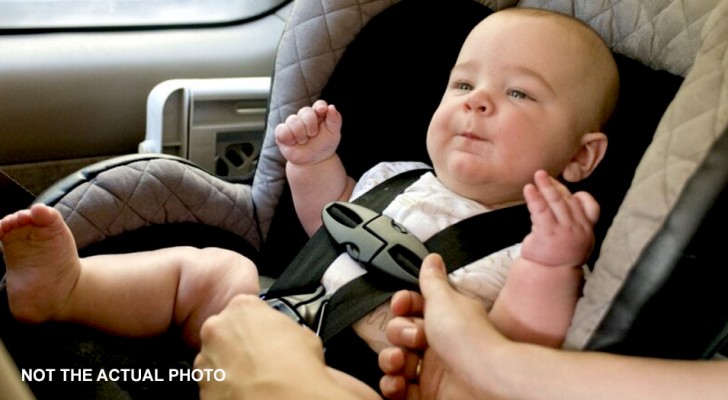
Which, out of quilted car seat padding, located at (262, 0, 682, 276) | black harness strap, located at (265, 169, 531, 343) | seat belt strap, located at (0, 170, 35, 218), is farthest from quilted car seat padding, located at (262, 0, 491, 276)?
seat belt strap, located at (0, 170, 35, 218)

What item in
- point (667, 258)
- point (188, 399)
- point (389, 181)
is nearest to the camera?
point (667, 258)

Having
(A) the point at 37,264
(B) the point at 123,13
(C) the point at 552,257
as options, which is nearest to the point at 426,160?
(C) the point at 552,257

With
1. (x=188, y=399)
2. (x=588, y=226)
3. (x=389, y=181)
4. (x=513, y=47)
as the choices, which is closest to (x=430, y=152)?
(x=389, y=181)

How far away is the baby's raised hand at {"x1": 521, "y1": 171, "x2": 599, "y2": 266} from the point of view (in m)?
0.87

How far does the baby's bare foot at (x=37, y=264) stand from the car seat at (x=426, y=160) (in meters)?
0.03

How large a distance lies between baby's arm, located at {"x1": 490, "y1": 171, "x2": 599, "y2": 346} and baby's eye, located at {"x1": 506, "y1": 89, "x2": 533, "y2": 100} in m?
0.25

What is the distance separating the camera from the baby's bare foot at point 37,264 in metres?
1.02

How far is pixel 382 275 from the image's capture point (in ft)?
3.52

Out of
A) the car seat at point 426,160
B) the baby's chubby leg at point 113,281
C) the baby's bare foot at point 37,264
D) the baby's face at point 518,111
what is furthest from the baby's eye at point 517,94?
the baby's bare foot at point 37,264

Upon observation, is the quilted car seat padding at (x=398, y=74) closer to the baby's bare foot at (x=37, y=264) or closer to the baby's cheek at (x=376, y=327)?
the baby's cheek at (x=376, y=327)

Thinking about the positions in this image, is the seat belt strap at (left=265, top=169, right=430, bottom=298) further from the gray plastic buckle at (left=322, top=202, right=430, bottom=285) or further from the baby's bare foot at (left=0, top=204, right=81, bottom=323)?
the baby's bare foot at (left=0, top=204, right=81, bottom=323)

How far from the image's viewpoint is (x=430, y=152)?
46.7 inches

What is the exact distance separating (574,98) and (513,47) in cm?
11

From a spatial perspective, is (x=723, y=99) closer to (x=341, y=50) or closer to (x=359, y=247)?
(x=359, y=247)
